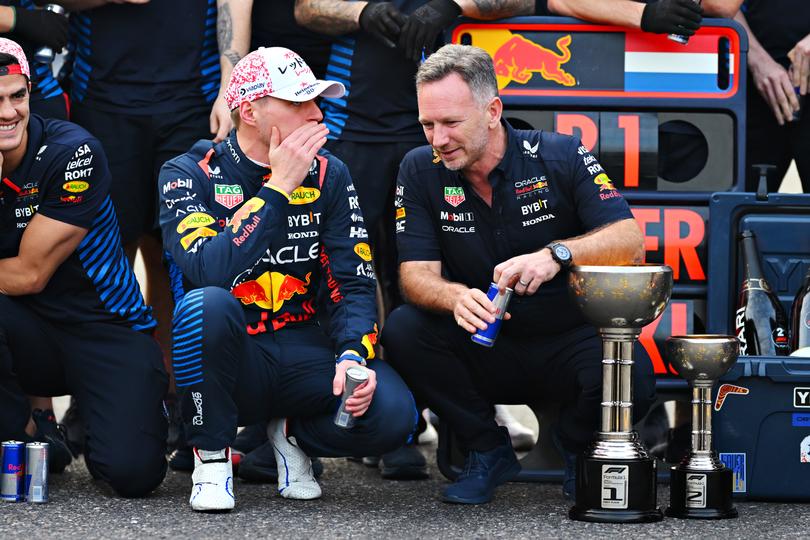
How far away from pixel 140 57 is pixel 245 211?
1300mm

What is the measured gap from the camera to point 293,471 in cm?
436

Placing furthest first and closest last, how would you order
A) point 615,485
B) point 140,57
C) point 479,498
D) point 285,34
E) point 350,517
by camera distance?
point 285,34 < point 140,57 < point 479,498 < point 350,517 < point 615,485

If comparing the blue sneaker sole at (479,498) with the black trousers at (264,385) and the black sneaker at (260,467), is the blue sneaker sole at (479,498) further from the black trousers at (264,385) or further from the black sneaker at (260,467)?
the black sneaker at (260,467)

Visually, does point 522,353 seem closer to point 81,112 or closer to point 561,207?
point 561,207

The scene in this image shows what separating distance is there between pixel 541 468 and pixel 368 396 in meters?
0.82

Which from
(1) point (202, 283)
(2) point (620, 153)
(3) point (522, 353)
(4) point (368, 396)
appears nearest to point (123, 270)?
(1) point (202, 283)

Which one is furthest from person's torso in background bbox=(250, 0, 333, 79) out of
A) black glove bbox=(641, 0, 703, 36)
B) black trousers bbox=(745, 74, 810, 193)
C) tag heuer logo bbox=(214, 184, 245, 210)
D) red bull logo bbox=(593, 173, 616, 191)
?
black trousers bbox=(745, 74, 810, 193)

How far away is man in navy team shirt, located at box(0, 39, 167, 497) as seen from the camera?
441 cm

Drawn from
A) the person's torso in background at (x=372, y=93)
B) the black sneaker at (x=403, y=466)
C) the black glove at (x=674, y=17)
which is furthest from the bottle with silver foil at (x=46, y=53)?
the black glove at (x=674, y=17)

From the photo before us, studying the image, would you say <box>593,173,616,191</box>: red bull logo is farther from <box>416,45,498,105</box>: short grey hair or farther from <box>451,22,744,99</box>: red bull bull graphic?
<box>451,22,744,99</box>: red bull bull graphic

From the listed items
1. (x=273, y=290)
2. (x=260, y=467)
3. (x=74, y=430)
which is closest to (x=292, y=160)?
(x=273, y=290)

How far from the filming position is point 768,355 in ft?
14.7

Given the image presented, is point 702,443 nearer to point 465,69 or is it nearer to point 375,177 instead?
point 465,69

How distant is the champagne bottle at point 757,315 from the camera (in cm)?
454
